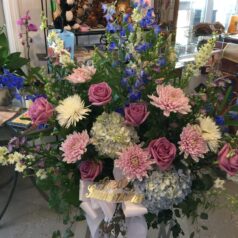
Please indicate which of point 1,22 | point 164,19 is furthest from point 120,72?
point 164,19

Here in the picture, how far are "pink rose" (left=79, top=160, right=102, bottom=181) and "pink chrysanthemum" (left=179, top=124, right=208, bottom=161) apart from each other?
0.21 meters

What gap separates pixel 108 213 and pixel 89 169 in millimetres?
122

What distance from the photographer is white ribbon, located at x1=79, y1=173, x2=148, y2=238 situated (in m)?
0.69

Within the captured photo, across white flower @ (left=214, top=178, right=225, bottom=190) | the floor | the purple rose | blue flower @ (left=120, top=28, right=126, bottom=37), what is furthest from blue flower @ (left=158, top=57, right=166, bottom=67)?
the purple rose

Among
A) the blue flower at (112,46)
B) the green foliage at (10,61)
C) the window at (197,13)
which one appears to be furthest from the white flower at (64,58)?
the window at (197,13)

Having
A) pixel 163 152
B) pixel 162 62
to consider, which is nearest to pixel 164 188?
pixel 163 152

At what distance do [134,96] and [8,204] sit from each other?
61.3 inches

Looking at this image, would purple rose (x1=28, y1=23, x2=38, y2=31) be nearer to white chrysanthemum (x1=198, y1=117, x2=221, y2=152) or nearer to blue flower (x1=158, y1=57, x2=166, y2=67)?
blue flower (x1=158, y1=57, x2=166, y2=67)

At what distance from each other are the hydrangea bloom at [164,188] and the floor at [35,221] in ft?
3.65

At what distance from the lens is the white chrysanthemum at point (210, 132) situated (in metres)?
0.66

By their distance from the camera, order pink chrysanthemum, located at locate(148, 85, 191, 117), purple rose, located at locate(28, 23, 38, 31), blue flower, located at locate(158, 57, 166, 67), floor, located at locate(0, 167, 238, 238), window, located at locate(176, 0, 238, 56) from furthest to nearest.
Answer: window, located at locate(176, 0, 238, 56) → purple rose, located at locate(28, 23, 38, 31) → floor, located at locate(0, 167, 238, 238) → blue flower, located at locate(158, 57, 166, 67) → pink chrysanthemum, located at locate(148, 85, 191, 117)

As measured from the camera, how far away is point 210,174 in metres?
0.73

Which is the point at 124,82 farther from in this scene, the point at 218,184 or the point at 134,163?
the point at 218,184

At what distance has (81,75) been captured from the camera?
2.29 feet
